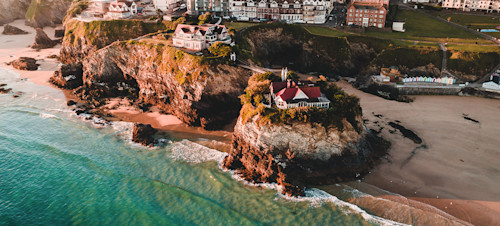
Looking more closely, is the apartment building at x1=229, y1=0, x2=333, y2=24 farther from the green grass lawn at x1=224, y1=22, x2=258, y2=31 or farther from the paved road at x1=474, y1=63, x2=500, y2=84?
the paved road at x1=474, y1=63, x2=500, y2=84

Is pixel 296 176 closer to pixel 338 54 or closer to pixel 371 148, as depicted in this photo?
pixel 371 148

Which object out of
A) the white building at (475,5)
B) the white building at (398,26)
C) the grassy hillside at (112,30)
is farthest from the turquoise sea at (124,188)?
the white building at (475,5)

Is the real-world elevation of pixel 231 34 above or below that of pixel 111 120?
above

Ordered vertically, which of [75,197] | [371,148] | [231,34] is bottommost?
[75,197]

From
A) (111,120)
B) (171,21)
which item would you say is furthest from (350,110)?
(171,21)

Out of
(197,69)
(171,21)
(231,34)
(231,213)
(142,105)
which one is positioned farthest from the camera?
(171,21)

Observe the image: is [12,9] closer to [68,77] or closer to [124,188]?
[68,77]
